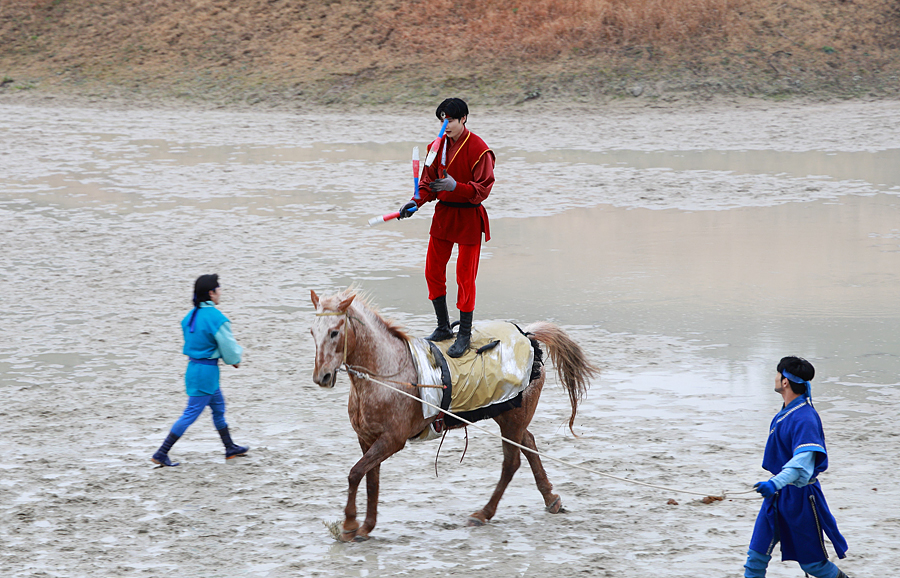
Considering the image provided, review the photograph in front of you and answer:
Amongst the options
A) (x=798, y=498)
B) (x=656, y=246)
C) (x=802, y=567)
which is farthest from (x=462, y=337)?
(x=656, y=246)

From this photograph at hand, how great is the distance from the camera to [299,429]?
7.38 meters

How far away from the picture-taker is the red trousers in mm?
6160

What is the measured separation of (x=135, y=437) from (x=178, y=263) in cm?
549

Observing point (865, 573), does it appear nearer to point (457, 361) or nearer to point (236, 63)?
point (457, 361)

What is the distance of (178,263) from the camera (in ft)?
40.5

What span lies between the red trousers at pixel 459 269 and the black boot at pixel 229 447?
185cm

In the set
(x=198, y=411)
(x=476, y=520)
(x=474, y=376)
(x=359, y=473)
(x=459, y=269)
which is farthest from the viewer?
(x=198, y=411)

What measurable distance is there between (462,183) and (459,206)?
252mm

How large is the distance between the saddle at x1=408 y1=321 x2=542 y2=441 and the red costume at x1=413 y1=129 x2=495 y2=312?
31cm

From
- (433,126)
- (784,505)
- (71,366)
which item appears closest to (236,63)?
(433,126)

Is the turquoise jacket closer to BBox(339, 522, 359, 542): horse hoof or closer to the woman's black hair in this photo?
the woman's black hair

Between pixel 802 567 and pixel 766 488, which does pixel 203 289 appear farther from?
pixel 802 567

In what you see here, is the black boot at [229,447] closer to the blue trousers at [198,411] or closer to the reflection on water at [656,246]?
the blue trousers at [198,411]

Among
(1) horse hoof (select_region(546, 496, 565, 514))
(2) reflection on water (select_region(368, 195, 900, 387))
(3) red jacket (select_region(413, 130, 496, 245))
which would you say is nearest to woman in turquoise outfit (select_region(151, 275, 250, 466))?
(3) red jacket (select_region(413, 130, 496, 245))
